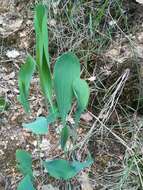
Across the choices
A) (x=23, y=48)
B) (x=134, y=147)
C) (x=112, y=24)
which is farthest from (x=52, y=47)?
(x=134, y=147)

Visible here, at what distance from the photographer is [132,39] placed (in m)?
1.77

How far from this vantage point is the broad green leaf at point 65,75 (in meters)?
0.96

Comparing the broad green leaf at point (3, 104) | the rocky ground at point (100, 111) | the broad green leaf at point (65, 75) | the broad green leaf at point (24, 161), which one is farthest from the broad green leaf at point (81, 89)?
the broad green leaf at point (3, 104)

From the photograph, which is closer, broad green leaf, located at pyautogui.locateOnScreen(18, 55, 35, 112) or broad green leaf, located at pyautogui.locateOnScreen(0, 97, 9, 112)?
broad green leaf, located at pyautogui.locateOnScreen(18, 55, 35, 112)

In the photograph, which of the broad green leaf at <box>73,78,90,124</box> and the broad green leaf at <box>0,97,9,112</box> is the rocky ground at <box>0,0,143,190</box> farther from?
the broad green leaf at <box>73,78,90,124</box>

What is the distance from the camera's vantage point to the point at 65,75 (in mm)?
974

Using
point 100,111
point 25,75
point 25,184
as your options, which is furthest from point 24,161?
point 100,111

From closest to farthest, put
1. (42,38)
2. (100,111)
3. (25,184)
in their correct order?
(42,38) → (25,184) → (100,111)

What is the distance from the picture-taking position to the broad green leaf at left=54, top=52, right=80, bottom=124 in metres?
0.96

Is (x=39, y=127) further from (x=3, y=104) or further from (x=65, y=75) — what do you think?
(x=3, y=104)

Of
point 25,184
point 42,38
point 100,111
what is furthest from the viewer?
point 100,111

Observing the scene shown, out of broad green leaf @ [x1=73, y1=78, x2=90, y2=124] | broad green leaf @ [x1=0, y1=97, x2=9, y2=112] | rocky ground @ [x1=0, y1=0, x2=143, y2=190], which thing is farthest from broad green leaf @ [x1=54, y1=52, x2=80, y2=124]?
broad green leaf @ [x1=0, y1=97, x2=9, y2=112]

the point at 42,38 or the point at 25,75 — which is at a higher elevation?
the point at 42,38

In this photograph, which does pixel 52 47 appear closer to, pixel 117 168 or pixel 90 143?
pixel 90 143
